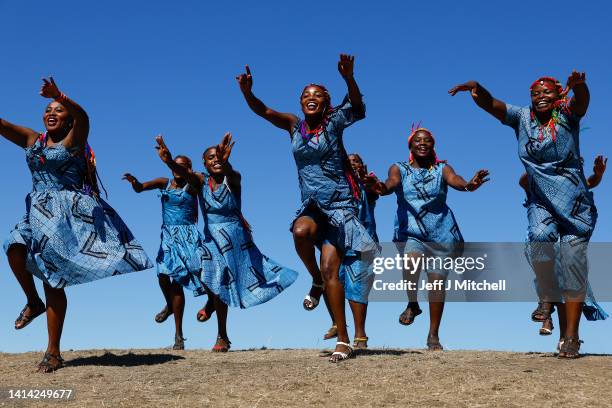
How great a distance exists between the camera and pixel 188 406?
754cm

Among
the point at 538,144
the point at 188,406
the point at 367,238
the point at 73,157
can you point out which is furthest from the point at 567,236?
the point at 73,157

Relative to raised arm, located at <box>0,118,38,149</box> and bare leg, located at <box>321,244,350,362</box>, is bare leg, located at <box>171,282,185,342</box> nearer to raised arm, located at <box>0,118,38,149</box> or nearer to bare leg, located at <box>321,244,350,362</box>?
raised arm, located at <box>0,118,38,149</box>

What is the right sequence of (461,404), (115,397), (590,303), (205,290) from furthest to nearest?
1. (205,290)
2. (590,303)
3. (115,397)
4. (461,404)

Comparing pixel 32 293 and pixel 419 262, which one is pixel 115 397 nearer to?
pixel 32 293

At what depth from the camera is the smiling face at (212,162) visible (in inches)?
461

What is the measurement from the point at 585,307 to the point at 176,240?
5.80m

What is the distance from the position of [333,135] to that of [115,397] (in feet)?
11.2

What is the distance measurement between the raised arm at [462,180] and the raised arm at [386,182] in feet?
1.99

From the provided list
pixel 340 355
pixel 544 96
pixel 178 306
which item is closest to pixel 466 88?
pixel 544 96

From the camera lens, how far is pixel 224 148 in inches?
421

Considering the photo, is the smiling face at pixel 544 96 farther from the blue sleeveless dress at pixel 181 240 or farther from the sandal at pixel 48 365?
the sandal at pixel 48 365

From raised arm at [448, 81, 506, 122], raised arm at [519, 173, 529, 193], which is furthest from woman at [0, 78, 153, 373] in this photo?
raised arm at [519, 173, 529, 193]

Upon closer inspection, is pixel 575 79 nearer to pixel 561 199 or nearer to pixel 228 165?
pixel 561 199

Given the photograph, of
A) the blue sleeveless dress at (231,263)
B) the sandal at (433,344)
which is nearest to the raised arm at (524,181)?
the sandal at (433,344)
